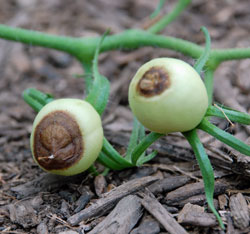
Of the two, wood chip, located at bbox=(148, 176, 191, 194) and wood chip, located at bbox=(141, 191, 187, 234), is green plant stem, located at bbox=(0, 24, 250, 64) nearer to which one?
wood chip, located at bbox=(148, 176, 191, 194)

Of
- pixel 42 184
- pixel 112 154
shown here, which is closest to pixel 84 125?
pixel 112 154

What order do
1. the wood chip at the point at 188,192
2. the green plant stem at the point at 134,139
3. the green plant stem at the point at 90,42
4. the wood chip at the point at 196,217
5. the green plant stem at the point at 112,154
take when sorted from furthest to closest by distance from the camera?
the green plant stem at the point at 90,42 → the green plant stem at the point at 134,139 → the green plant stem at the point at 112,154 → the wood chip at the point at 188,192 → the wood chip at the point at 196,217

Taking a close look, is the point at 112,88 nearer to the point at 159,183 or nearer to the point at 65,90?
the point at 65,90

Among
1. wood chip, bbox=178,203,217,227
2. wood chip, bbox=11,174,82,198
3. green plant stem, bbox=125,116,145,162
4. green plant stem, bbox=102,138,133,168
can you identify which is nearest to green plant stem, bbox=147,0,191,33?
→ green plant stem, bbox=125,116,145,162

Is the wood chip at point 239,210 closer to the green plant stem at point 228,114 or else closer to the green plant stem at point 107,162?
the green plant stem at point 228,114

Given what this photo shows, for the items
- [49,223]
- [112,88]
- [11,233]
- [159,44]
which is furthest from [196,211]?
[112,88]

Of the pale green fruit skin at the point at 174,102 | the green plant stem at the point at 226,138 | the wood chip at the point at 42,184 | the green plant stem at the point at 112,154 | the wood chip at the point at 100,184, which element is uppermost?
the pale green fruit skin at the point at 174,102

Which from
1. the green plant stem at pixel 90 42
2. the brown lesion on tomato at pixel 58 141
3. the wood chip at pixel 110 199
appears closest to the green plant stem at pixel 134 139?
the wood chip at pixel 110 199
